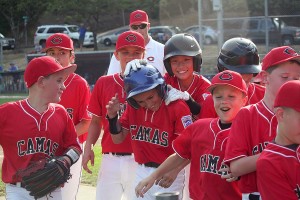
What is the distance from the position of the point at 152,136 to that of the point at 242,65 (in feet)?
2.98

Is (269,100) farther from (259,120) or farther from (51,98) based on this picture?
(51,98)

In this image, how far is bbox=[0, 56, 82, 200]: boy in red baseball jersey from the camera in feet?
15.7

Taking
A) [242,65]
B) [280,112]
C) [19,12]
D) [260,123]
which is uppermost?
[19,12]

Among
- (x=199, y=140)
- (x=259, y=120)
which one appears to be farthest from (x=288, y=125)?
(x=199, y=140)

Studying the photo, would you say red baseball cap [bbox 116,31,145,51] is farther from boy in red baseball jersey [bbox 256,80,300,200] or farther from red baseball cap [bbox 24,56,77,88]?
boy in red baseball jersey [bbox 256,80,300,200]

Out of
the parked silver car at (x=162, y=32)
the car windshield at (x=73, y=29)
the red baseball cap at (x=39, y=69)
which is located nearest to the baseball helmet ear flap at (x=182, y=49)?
the red baseball cap at (x=39, y=69)

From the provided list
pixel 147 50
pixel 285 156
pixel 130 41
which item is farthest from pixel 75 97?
pixel 285 156

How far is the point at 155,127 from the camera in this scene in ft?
16.2

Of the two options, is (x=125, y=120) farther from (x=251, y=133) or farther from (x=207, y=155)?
(x=251, y=133)

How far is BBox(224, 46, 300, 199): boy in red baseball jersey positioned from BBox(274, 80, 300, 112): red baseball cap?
526 mm

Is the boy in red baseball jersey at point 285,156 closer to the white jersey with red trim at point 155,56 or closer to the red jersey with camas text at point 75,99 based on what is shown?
the red jersey with camas text at point 75,99

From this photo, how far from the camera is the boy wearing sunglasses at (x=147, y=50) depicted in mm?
6619

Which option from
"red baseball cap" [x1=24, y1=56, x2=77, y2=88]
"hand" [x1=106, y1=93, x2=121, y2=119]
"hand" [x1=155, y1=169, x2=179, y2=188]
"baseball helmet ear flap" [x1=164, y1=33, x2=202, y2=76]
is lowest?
"hand" [x1=155, y1=169, x2=179, y2=188]

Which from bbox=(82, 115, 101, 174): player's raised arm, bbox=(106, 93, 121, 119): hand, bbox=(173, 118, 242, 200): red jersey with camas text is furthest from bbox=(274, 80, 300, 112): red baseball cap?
bbox=(82, 115, 101, 174): player's raised arm
